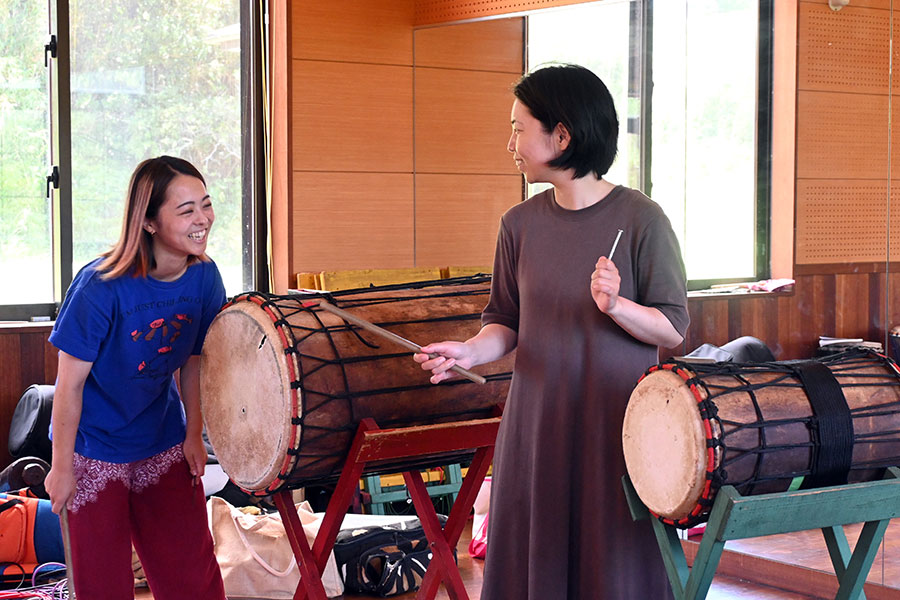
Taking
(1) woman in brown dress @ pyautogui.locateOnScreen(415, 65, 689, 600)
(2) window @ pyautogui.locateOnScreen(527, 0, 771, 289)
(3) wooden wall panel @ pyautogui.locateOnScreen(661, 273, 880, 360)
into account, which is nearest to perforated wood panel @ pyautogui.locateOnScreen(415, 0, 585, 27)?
(2) window @ pyautogui.locateOnScreen(527, 0, 771, 289)

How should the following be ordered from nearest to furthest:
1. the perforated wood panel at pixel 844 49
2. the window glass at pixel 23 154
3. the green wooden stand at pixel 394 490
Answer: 1. the perforated wood panel at pixel 844 49
2. the green wooden stand at pixel 394 490
3. the window glass at pixel 23 154

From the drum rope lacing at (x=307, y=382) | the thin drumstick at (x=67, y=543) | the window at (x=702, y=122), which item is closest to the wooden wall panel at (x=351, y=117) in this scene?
the window at (x=702, y=122)

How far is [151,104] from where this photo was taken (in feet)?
16.5

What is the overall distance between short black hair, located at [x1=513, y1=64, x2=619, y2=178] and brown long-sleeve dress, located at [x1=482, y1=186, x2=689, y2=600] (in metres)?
0.08

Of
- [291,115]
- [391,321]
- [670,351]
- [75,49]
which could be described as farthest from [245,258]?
[391,321]

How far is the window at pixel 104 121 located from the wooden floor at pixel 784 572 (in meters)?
1.89

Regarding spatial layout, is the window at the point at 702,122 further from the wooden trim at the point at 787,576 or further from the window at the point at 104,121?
the window at the point at 104,121

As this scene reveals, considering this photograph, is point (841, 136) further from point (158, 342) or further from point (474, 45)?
point (158, 342)

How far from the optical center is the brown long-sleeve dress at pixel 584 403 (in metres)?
1.92

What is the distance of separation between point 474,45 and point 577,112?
11.3ft

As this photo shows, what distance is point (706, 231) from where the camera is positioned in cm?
415

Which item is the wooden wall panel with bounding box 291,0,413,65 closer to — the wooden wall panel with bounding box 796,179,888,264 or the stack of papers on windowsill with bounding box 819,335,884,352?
the wooden wall panel with bounding box 796,179,888,264

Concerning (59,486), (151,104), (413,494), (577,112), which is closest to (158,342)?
(59,486)

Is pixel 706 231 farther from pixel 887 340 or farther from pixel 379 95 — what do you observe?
pixel 379 95
